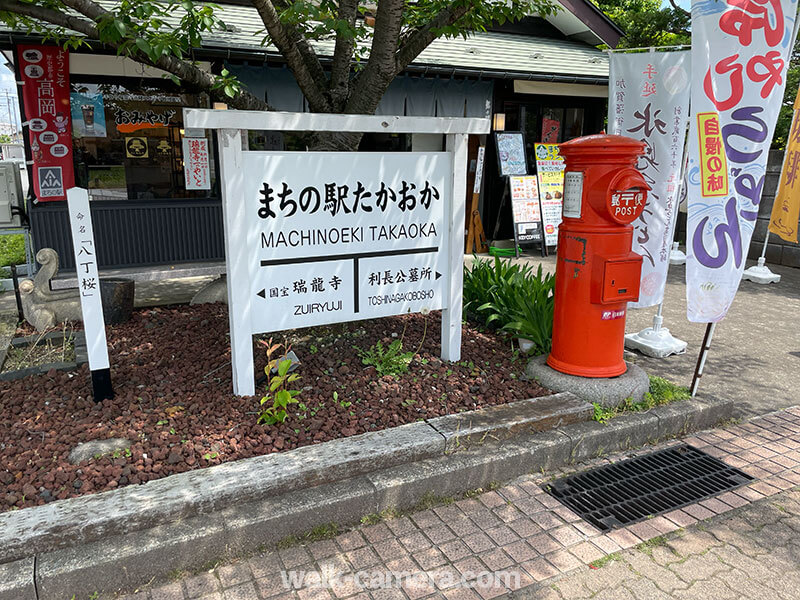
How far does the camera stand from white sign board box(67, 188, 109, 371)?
10.9 feet

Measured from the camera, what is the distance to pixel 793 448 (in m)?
3.93

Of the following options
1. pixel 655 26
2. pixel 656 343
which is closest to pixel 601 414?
pixel 656 343

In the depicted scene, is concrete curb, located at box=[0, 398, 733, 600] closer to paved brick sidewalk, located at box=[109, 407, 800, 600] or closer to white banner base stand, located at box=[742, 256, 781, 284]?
paved brick sidewalk, located at box=[109, 407, 800, 600]

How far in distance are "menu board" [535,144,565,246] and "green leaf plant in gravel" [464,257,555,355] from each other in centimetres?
467

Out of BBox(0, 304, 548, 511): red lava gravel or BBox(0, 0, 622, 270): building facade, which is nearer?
BBox(0, 304, 548, 511): red lava gravel

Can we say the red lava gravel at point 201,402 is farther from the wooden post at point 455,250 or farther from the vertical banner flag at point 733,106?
the vertical banner flag at point 733,106

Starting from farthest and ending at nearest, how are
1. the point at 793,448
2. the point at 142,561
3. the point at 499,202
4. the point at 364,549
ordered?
1. the point at 499,202
2. the point at 793,448
3. the point at 364,549
4. the point at 142,561

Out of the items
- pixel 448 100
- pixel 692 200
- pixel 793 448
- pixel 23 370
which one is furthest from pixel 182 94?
pixel 793 448

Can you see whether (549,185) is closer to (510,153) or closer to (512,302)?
(510,153)

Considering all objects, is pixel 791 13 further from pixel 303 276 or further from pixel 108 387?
pixel 108 387

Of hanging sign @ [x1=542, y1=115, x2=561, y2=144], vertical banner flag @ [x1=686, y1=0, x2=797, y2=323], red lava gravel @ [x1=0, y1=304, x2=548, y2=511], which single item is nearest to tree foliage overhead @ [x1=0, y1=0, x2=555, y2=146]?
vertical banner flag @ [x1=686, y1=0, x2=797, y2=323]

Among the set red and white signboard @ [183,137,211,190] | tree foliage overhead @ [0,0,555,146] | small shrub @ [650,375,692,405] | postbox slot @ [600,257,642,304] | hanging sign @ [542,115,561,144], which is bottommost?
small shrub @ [650,375,692,405]

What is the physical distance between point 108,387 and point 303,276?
138 centimetres

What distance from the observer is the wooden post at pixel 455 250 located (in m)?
4.13
